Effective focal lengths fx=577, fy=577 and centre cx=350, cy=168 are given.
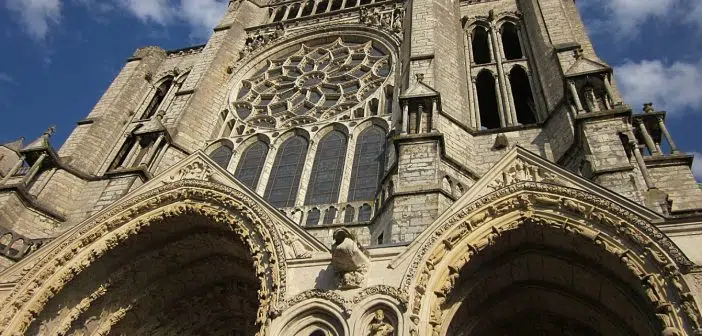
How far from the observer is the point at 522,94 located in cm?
1400

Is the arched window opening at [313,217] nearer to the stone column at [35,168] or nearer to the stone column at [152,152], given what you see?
the stone column at [152,152]

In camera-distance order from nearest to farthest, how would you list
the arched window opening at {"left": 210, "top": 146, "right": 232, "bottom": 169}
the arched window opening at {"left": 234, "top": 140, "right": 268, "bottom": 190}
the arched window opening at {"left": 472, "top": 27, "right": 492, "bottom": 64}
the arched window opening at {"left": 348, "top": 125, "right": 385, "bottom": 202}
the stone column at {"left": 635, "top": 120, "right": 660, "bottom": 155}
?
1. the stone column at {"left": 635, "top": 120, "right": 660, "bottom": 155}
2. the arched window opening at {"left": 348, "top": 125, "right": 385, "bottom": 202}
3. the arched window opening at {"left": 234, "top": 140, "right": 268, "bottom": 190}
4. the arched window opening at {"left": 210, "top": 146, "right": 232, "bottom": 169}
5. the arched window opening at {"left": 472, "top": 27, "right": 492, "bottom": 64}

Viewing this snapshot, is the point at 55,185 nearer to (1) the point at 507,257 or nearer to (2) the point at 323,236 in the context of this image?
(2) the point at 323,236

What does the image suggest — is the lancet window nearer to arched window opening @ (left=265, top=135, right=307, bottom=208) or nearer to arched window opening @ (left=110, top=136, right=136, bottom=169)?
arched window opening @ (left=265, top=135, right=307, bottom=208)

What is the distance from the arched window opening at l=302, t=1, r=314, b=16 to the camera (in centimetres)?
1886

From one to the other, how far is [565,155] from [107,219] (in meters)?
7.47

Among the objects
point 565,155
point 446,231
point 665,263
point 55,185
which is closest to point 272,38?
point 55,185

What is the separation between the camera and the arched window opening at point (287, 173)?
11586 millimetres

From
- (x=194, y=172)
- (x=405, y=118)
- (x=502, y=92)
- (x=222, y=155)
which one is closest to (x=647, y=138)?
(x=502, y=92)

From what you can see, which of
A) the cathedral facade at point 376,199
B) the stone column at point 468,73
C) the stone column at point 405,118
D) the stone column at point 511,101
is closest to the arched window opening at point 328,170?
the cathedral facade at point 376,199

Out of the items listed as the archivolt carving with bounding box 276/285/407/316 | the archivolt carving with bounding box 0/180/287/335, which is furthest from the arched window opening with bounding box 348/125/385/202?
the archivolt carving with bounding box 276/285/407/316

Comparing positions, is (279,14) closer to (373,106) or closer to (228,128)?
(228,128)

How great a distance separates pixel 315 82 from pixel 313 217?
5.59 metres

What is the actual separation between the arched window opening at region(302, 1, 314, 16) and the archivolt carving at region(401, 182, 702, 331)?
1351cm
